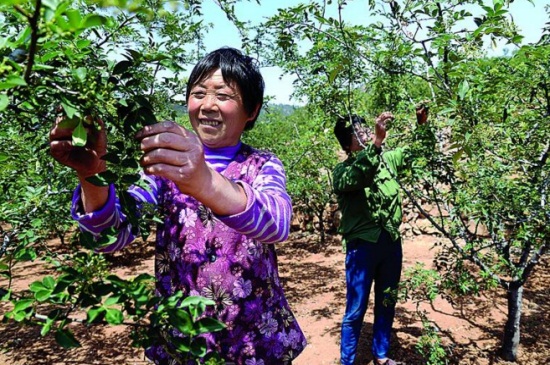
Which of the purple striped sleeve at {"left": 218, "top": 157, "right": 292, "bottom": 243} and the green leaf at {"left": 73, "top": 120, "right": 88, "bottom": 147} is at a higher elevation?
the green leaf at {"left": 73, "top": 120, "right": 88, "bottom": 147}

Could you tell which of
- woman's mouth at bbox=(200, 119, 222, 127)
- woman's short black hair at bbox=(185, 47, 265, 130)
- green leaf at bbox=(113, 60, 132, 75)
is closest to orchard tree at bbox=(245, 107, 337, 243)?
woman's short black hair at bbox=(185, 47, 265, 130)

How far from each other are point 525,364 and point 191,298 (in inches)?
151

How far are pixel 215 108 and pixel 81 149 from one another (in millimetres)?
494

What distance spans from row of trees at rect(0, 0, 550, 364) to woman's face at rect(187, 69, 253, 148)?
15cm

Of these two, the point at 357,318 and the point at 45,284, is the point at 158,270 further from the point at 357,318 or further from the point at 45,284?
the point at 357,318

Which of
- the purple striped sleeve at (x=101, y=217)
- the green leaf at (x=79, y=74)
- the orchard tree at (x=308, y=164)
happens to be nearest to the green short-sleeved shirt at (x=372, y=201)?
the purple striped sleeve at (x=101, y=217)

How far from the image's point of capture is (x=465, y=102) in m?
1.87

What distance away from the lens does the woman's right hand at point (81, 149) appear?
95cm

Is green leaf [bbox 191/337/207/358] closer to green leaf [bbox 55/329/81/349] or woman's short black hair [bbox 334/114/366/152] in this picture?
green leaf [bbox 55/329/81/349]

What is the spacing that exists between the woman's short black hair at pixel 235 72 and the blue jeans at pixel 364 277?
193 cm

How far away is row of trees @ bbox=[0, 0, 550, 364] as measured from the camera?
749 mm

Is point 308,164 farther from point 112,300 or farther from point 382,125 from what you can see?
point 112,300

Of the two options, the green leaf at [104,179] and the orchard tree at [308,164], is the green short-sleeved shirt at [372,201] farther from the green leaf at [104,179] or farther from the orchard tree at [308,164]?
the orchard tree at [308,164]

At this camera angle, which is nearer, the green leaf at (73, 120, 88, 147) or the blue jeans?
the green leaf at (73, 120, 88, 147)
